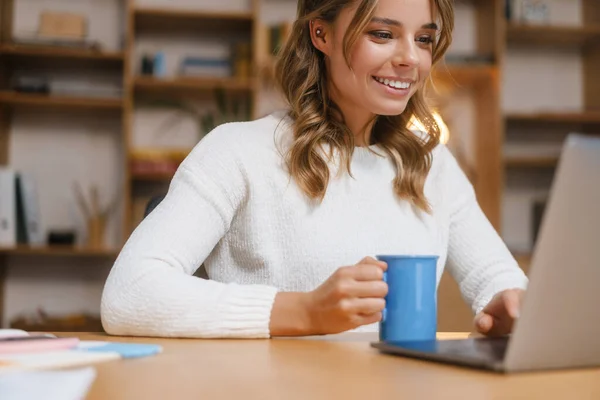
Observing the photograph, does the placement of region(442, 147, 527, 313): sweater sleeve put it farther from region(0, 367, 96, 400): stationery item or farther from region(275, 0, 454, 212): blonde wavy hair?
region(0, 367, 96, 400): stationery item

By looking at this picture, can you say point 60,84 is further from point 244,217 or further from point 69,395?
point 69,395

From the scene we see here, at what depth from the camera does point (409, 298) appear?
1.04 m

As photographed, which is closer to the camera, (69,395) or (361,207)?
(69,395)

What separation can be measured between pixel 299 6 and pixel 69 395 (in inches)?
49.4

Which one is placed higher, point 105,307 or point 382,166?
point 382,166

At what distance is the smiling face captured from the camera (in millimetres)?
1494

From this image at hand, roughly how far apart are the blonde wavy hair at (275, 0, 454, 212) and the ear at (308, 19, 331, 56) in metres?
0.01

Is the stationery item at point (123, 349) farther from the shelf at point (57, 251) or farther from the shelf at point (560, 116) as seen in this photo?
the shelf at point (560, 116)

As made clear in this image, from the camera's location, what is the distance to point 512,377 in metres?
0.77

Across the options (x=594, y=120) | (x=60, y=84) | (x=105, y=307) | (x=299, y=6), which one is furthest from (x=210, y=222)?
(x=594, y=120)

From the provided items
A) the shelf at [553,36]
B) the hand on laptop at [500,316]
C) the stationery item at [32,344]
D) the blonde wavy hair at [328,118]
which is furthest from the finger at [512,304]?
the shelf at [553,36]

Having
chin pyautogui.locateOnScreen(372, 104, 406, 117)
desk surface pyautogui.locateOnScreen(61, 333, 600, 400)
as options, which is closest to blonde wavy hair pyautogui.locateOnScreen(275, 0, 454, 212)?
chin pyautogui.locateOnScreen(372, 104, 406, 117)

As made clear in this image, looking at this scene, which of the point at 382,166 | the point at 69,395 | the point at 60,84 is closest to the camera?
the point at 69,395

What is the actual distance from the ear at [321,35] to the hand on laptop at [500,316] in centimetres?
69
